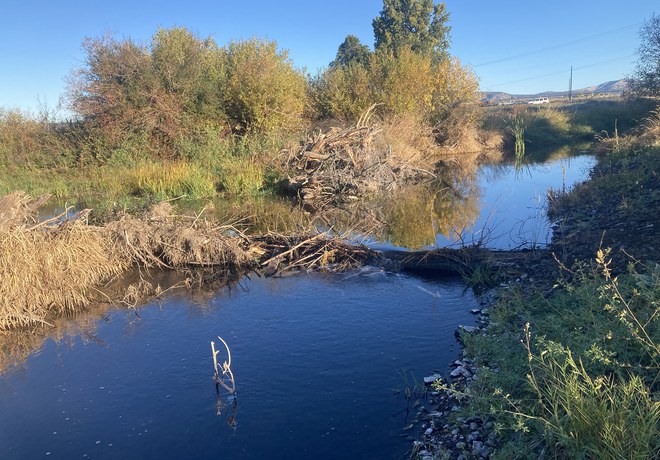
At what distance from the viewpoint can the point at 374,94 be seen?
29.2 m

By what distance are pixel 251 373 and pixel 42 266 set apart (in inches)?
165

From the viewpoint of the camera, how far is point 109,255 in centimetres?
946

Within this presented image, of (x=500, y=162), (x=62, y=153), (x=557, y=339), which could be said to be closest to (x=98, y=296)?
(x=557, y=339)

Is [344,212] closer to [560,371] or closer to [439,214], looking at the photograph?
[439,214]

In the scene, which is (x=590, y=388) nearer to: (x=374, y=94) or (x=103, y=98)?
(x=103, y=98)

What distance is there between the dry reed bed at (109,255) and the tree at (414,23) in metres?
50.8

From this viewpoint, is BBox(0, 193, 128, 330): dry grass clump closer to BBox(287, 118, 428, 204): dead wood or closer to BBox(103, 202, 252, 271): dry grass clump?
BBox(103, 202, 252, 271): dry grass clump

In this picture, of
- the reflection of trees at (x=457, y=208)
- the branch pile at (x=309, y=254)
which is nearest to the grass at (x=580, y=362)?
the branch pile at (x=309, y=254)

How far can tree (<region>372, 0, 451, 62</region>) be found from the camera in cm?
5631

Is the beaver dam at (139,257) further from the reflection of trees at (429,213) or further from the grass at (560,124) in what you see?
the grass at (560,124)

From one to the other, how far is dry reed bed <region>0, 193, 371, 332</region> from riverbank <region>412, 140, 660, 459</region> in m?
3.76

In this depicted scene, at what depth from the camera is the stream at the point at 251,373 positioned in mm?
4680

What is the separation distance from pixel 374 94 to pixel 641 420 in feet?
90.0

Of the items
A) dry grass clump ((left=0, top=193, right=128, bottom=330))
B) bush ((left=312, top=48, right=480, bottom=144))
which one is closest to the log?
dry grass clump ((left=0, top=193, right=128, bottom=330))
